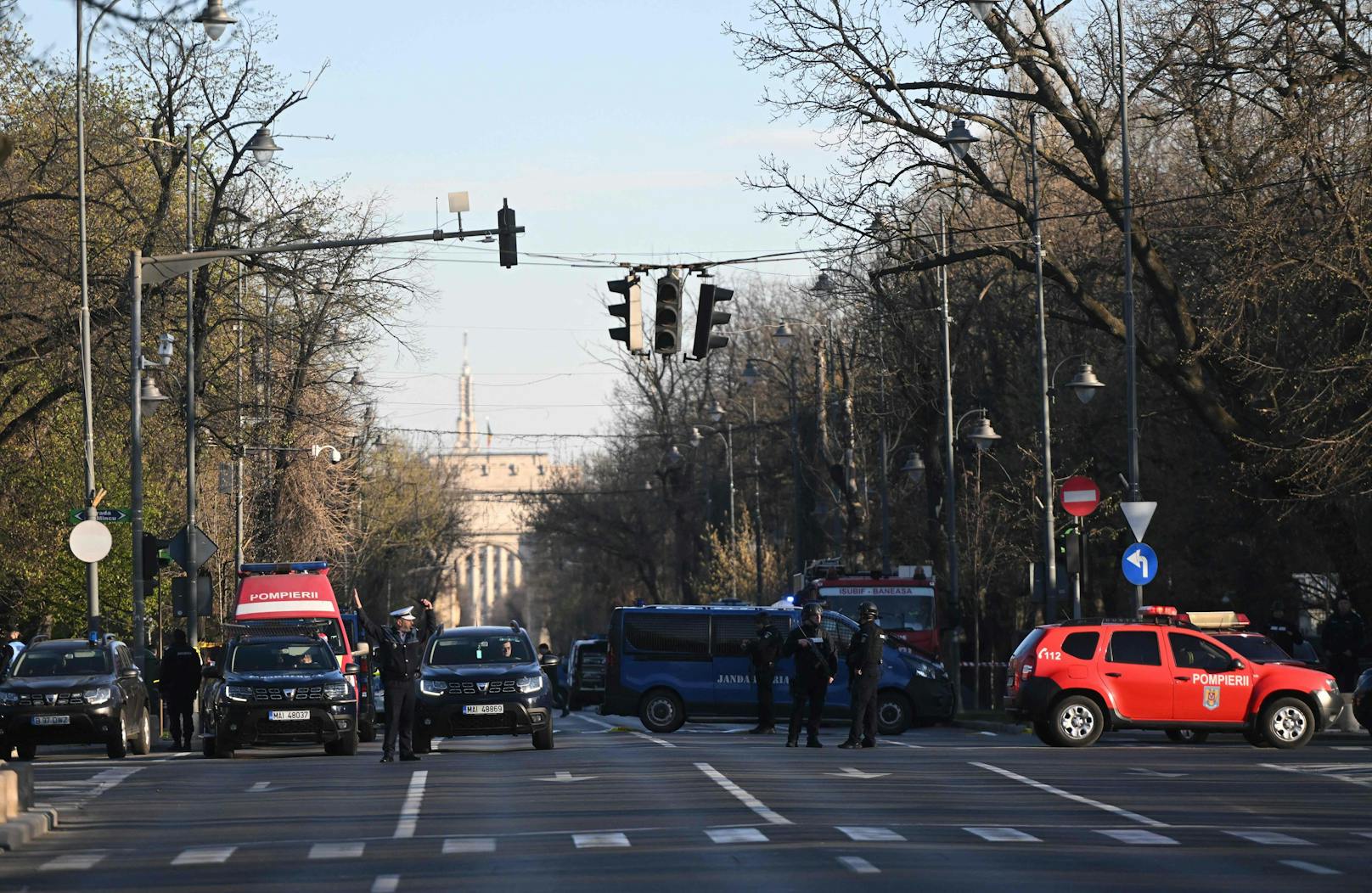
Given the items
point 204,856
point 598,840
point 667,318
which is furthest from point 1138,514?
point 204,856

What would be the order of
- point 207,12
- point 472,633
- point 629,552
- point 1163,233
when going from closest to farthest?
1. point 207,12
2. point 472,633
3. point 1163,233
4. point 629,552

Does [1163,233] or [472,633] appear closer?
[472,633]

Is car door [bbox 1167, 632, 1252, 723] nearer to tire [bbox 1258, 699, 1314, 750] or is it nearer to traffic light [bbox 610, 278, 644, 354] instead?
tire [bbox 1258, 699, 1314, 750]

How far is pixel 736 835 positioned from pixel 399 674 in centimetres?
1044

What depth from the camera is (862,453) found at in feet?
200

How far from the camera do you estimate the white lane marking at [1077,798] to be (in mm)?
16845

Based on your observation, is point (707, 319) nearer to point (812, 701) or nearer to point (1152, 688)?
point (812, 701)

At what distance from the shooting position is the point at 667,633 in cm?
3397

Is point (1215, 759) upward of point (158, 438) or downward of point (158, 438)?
downward

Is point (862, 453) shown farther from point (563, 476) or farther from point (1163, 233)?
point (563, 476)

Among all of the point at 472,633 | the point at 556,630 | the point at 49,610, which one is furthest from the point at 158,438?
the point at 556,630

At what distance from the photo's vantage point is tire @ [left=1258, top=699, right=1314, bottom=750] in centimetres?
2700

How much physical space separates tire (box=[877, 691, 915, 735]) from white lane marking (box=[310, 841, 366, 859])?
60.5ft

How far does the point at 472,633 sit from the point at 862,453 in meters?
33.5
